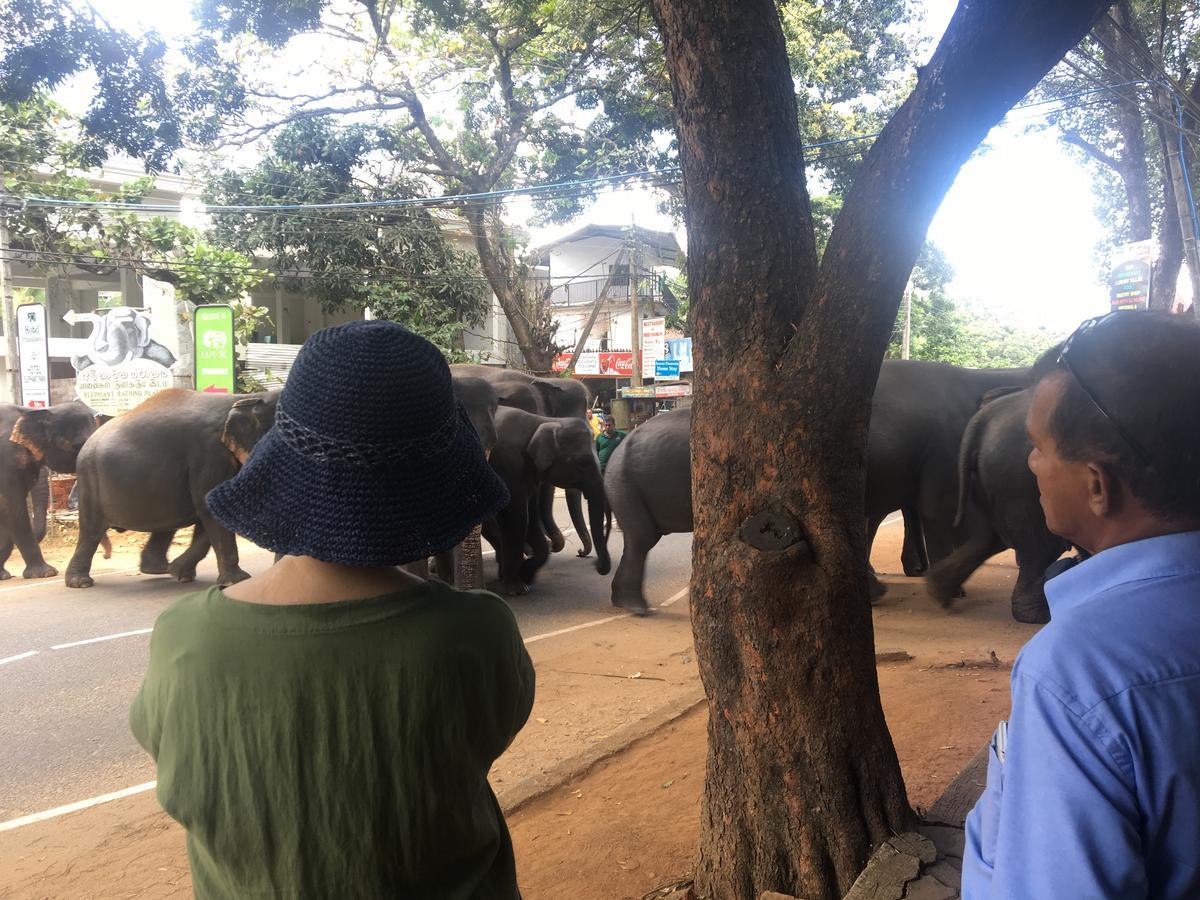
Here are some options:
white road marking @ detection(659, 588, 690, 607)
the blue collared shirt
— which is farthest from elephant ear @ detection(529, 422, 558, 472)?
the blue collared shirt

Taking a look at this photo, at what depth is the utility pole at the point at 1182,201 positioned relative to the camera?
1133cm

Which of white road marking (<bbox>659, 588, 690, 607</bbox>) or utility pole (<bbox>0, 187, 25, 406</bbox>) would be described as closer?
white road marking (<bbox>659, 588, 690, 607</bbox>)

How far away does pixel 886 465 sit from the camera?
7879 mm

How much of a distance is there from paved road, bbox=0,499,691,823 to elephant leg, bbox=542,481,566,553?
200 millimetres

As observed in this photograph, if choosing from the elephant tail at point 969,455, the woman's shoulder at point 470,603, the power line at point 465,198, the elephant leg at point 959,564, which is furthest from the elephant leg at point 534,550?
the woman's shoulder at point 470,603

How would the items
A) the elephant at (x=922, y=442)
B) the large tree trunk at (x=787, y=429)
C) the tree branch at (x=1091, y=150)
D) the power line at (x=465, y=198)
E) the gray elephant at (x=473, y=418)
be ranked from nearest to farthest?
the large tree trunk at (x=787, y=429) < the elephant at (x=922, y=442) < the gray elephant at (x=473, y=418) < the power line at (x=465, y=198) < the tree branch at (x=1091, y=150)

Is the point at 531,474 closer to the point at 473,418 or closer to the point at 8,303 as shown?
the point at 473,418

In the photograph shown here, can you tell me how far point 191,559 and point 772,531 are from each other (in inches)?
330

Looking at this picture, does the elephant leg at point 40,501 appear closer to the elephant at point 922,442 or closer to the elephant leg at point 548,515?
the elephant leg at point 548,515

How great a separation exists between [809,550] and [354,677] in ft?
5.95

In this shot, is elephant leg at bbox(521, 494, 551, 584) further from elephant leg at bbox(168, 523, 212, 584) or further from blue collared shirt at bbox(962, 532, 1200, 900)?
blue collared shirt at bbox(962, 532, 1200, 900)

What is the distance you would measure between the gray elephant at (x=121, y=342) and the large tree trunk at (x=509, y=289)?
595 cm

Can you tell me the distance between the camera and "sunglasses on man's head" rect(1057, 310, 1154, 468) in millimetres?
1243

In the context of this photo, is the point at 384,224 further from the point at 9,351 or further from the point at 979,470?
the point at 979,470
